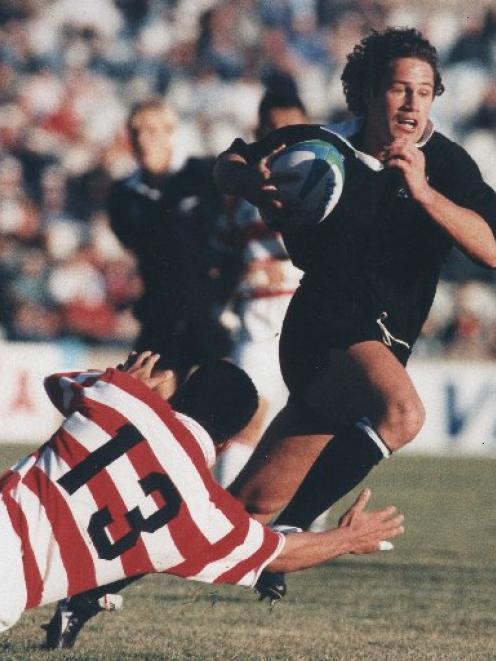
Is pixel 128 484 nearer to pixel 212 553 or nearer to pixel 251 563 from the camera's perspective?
pixel 212 553

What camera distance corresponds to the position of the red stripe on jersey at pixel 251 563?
3965 mm

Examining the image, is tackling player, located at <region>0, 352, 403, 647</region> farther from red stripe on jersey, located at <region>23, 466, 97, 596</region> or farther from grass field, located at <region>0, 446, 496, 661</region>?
grass field, located at <region>0, 446, 496, 661</region>

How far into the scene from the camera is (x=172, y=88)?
16.8 m

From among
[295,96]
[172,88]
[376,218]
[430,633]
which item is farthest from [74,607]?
[172,88]

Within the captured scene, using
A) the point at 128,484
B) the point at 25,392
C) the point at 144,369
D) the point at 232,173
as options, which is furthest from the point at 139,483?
the point at 25,392

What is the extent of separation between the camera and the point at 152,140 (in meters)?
8.33

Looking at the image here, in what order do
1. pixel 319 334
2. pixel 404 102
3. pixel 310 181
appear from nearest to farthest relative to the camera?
pixel 310 181
pixel 404 102
pixel 319 334

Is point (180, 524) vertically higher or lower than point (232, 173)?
lower

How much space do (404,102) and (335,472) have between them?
4.18 ft

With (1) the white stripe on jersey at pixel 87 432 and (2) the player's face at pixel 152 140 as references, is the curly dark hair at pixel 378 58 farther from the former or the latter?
(2) the player's face at pixel 152 140

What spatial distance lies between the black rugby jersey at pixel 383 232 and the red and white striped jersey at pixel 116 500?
4.99 feet

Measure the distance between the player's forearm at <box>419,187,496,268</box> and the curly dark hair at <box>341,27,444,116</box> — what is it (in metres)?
0.52

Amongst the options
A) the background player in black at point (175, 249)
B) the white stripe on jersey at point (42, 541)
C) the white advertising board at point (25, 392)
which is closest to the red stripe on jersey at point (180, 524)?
the white stripe on jersey at point (42, 541)

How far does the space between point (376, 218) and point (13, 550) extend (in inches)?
79.1
